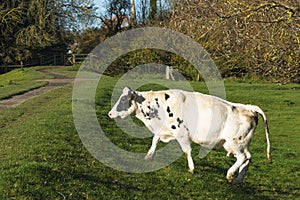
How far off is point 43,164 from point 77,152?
212 centimetres

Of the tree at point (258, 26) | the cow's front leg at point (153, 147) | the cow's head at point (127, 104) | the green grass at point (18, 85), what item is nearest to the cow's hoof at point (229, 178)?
the cow's front leg at point (153, 147)

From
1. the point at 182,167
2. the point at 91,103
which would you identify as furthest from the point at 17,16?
the point at 182,167

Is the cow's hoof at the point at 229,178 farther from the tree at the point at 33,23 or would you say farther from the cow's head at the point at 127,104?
the tree at the point at 33,23

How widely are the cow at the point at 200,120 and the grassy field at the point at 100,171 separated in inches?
33.0

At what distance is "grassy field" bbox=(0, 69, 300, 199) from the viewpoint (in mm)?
7770

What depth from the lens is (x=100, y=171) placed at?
9.27m

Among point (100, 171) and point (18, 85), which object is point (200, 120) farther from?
point (18, 85)

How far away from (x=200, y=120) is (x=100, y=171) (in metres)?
2.31

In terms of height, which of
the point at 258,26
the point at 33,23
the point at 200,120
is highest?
the point at 33,23

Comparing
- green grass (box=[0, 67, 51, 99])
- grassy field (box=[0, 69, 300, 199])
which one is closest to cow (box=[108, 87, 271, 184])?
grassy field (box=[0, 69, 300, 199])

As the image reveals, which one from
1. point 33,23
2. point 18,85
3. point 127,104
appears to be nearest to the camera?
point 127,104

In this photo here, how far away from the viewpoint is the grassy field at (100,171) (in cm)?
777

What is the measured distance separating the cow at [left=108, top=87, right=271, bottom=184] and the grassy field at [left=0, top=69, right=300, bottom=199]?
2.75 ft

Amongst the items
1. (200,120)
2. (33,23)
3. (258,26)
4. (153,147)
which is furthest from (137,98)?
(33,23)
